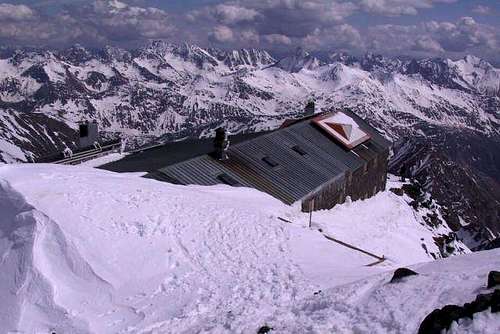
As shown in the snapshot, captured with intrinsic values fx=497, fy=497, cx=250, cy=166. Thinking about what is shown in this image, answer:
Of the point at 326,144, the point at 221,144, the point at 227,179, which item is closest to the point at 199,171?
the point at 227,179

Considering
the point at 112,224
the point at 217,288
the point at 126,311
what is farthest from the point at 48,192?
the point at 217,288

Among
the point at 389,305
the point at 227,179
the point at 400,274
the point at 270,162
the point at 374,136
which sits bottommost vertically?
the point at 374,136

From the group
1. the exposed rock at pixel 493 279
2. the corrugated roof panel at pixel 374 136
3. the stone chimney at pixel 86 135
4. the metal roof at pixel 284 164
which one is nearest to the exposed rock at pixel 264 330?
the exposed rock at pixel 493 279

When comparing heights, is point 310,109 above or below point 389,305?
below

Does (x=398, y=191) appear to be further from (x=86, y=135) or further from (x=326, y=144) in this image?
(x=86, y=135)

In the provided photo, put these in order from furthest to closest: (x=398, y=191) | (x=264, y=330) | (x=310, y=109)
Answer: (x=310, y=109) → (x=398, y=191) → (x=264, y=330)

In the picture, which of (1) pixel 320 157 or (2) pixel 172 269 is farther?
(1) pixel 320 157
